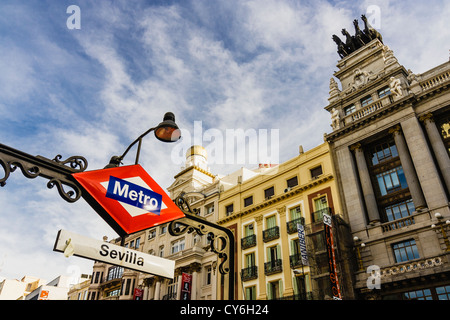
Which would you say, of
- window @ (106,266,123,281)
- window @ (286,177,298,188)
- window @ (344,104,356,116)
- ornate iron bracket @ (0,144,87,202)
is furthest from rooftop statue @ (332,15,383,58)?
window @ (106,266,123,281)

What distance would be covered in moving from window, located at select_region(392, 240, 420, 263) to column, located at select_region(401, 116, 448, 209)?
3.12 m

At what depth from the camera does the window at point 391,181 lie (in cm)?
2702

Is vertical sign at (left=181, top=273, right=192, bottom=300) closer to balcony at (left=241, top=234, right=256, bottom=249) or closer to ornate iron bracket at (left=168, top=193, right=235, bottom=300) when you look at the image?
balcony at (left=241, top=234, right=256, bottom=249)

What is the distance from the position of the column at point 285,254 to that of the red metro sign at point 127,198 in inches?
1026

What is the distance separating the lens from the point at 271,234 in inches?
1298

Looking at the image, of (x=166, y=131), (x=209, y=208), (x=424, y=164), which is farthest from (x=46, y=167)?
(x=209, y=208)

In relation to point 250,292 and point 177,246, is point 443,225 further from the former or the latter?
point 177,246

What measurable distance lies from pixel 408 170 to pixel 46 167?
90.5ft

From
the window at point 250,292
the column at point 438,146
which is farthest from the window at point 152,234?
the column at point 438,146

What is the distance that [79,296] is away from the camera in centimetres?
6012

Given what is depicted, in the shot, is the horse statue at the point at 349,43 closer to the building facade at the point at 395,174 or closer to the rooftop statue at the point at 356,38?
the rooftop statue at the point at 356,38

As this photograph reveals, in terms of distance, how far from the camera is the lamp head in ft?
22.0
